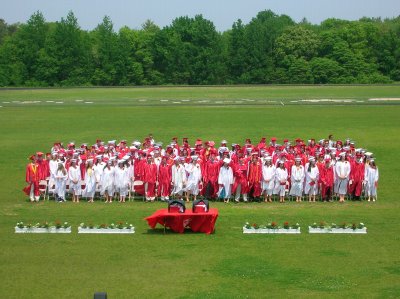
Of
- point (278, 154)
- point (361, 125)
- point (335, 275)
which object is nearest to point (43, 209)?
point (278, 154)

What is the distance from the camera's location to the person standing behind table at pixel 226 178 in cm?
3069

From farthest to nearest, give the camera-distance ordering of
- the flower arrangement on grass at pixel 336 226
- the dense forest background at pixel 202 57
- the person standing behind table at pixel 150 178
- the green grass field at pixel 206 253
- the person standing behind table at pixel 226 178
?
1. the dense forest background at pixel 202 57
2. the person standing behind table at pixel 150 178
3. the person standing behind table at pixel 226 178
4. the flower arrangement on grass at pixel 336 226
5. the green grass field at pixel 206 253

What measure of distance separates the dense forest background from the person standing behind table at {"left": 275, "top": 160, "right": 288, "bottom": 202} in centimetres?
9296

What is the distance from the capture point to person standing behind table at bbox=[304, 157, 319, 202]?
3092 centimetres

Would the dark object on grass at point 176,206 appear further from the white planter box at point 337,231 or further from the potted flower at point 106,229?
the white planter box at point 337,231

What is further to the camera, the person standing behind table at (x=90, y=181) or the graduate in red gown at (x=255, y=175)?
the person standing behind table at (x=90, y=181)

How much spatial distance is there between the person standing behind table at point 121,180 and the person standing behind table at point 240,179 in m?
4.25

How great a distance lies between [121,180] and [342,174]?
8.61 meters

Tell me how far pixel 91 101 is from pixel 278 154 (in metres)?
58.5

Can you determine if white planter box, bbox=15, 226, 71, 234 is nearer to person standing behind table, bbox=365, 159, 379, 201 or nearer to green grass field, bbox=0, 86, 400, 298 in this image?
green grass field, bbox=0, 86, 400, 298

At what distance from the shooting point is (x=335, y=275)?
20.2 meters

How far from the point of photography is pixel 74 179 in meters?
30.9

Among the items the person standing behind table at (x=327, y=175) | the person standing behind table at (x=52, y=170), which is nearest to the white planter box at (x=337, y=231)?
the person standing behind table at (x=327, y=175)

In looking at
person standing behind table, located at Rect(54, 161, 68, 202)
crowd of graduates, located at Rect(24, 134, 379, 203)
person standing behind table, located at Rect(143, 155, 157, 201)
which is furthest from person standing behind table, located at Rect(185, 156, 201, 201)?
person standing behind table, located at Rect(54, 161, 68, 202)
